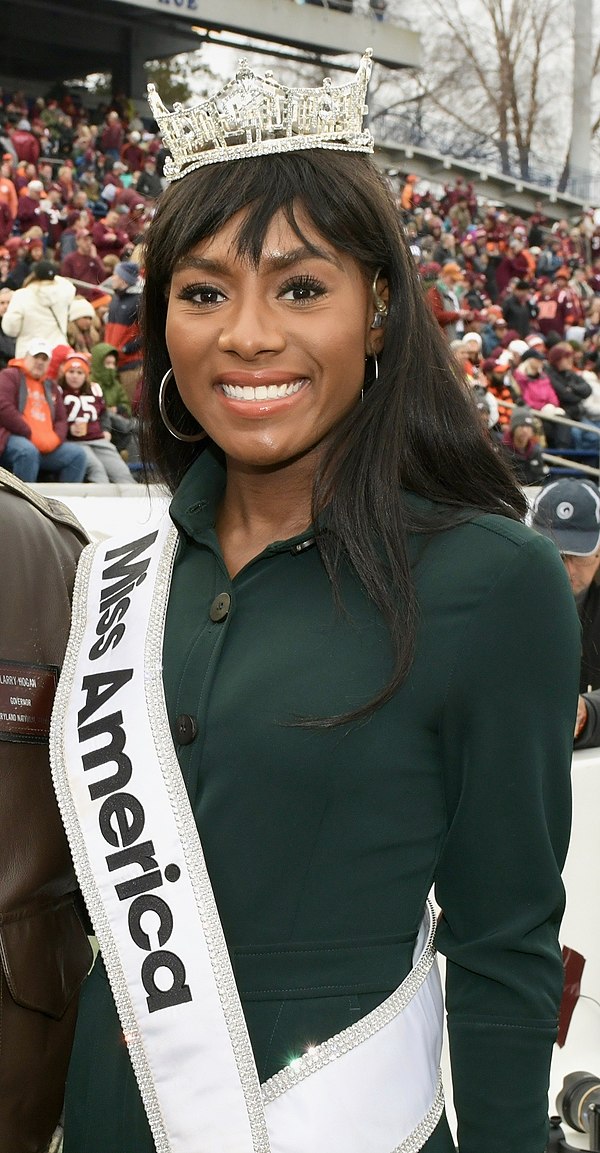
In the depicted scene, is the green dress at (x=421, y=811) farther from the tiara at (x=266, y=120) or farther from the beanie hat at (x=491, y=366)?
the beanie hat at (x=491, y=366)

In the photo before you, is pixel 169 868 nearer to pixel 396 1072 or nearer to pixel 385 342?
pixel 396 1072

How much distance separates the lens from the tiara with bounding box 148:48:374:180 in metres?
1.28

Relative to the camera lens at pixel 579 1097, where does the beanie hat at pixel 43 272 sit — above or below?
above

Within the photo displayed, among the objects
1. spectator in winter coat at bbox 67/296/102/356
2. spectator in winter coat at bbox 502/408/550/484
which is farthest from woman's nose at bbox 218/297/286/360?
spectator in winter coat at bbox 502/408/550/484

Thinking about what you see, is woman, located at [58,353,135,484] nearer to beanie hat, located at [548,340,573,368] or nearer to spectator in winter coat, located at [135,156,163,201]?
beanie hat, located at [548,340,573,368]

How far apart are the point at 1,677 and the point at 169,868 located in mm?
251

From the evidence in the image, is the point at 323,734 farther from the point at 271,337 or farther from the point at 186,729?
the point at 271,337

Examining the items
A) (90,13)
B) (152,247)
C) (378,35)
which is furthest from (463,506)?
(378,35)

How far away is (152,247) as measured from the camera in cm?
137

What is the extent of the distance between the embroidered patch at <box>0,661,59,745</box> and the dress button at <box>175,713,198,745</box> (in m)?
0.18

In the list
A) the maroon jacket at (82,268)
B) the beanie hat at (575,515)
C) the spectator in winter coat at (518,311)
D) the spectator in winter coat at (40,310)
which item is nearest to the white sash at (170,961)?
the beanie hat at (575,515)

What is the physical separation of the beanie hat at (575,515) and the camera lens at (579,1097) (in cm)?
108

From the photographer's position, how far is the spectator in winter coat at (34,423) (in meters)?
6.62

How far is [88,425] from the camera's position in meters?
7.21
